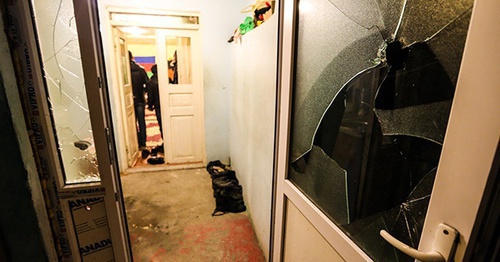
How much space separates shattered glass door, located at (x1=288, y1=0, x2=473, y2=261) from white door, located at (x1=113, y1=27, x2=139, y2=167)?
289cm

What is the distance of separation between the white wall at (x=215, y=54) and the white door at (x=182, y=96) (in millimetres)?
127

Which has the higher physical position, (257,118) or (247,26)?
(247,26)

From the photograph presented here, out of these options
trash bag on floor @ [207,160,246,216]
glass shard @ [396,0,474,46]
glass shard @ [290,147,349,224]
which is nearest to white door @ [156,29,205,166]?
trash bag on floor @ [207,160,246,216]

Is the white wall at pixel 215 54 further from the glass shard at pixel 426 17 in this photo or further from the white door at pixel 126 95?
the glass shard at pixel 426 17

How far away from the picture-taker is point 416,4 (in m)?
0.54

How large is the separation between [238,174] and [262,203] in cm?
102

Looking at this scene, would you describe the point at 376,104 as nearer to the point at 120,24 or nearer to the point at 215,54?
the point at 215,54

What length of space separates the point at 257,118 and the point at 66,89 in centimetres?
130

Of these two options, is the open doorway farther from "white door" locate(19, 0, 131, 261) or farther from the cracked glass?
the cracked glass

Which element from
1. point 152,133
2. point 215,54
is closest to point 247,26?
point 215,54

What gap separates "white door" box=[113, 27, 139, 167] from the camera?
3.03m

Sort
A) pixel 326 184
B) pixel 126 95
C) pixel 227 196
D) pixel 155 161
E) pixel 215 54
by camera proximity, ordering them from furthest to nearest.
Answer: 1. pixel 155 161
2. pixel 126 95
3. pixel 215 54
4. pixel 227 196
5. pixel 326 184

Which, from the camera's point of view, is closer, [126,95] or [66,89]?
[66,89]

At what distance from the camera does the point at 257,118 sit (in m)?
1.95
